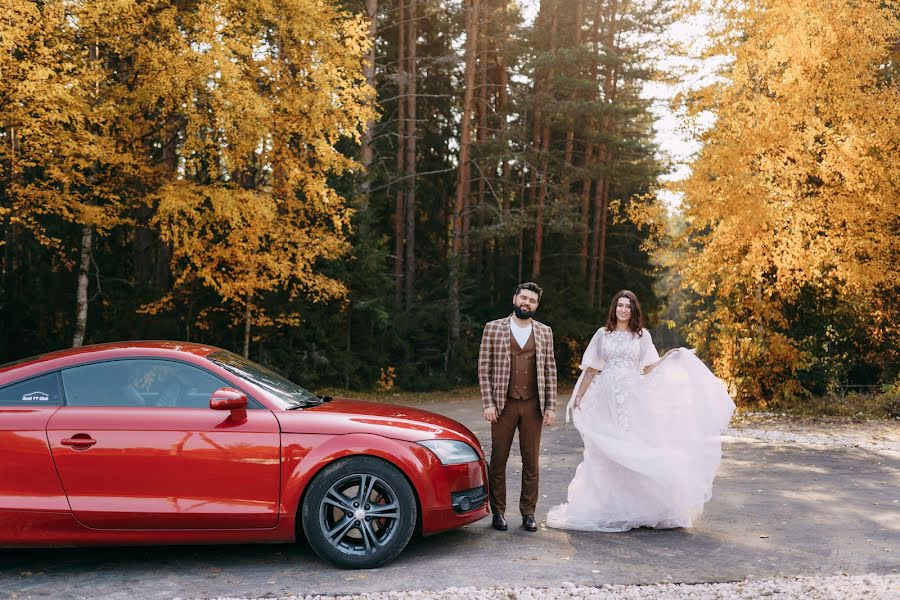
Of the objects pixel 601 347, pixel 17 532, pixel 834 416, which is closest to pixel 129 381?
pixel 17 532

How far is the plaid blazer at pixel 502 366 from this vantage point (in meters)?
6.41

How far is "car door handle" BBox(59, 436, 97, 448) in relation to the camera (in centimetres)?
514

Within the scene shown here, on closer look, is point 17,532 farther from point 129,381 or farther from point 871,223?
point 871,223

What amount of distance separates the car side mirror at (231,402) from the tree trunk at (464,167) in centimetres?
1905

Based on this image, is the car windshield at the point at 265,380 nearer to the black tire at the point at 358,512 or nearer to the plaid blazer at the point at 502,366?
the black tire at the point at 358,512

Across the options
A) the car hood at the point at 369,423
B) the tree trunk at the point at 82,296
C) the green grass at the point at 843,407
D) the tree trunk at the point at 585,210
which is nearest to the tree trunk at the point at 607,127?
the tree trunk at the point at 585,210

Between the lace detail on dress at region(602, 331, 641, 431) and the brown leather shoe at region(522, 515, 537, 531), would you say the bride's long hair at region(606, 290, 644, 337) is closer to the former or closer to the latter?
the lace detail on dress at region(602, 331, 641, 431)

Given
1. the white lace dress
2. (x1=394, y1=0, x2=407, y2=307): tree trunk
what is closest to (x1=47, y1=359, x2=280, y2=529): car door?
the white lace dress

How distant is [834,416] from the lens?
13367 millimetres

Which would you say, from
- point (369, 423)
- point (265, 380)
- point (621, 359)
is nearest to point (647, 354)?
point (621, 359)

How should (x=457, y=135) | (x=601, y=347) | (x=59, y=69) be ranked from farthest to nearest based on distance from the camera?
(x=457, y=135), (x=59, y=69), (x=601, y=347)

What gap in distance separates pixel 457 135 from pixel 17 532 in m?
26.3

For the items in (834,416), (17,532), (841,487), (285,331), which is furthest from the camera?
(285,331)

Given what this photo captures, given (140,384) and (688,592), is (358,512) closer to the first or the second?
(140,384)
